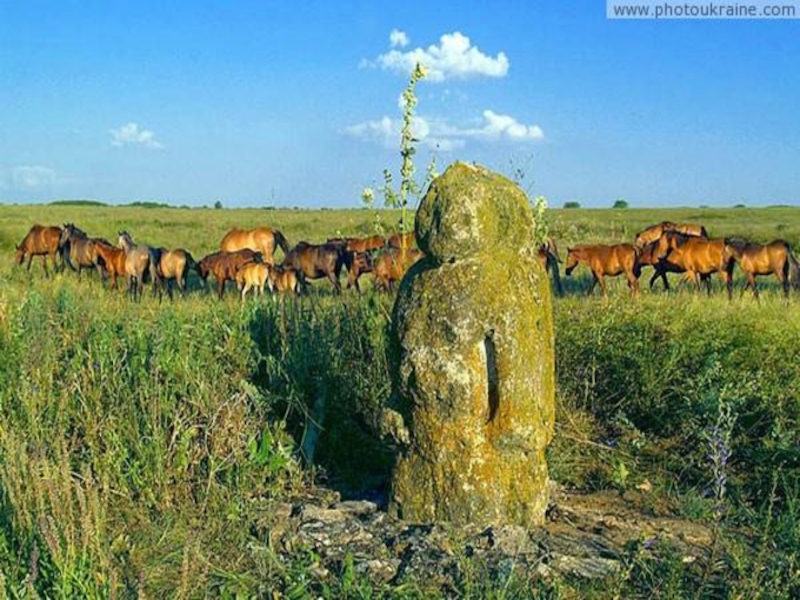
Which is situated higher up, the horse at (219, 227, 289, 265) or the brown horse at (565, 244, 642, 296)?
the horse at (219, 227, 289, 265)

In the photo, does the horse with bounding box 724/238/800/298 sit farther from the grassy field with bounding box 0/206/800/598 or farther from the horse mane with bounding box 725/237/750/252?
the grassy field with bounding box 0/206/800/598

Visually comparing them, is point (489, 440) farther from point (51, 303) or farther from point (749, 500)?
point (51, 303)

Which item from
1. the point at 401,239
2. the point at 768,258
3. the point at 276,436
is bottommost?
the point at 276,436

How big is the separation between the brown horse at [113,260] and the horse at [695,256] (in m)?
11.6

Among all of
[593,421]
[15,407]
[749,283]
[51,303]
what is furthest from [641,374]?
[749,283]

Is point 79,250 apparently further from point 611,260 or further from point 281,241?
point 611,260

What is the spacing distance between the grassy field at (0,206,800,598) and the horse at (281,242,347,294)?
11.3 m

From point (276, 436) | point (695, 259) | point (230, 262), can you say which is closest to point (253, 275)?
point (230, 262)

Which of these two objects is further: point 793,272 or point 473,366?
point 793,272

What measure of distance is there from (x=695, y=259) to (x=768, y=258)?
4.49 feet

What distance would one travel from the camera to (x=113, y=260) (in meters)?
20.4

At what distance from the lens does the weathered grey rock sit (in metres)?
4.69

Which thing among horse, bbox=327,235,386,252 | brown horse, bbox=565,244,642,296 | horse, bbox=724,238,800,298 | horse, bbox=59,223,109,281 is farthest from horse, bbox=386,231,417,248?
horse, bbox=59,223,109,281

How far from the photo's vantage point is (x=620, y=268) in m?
18.9
